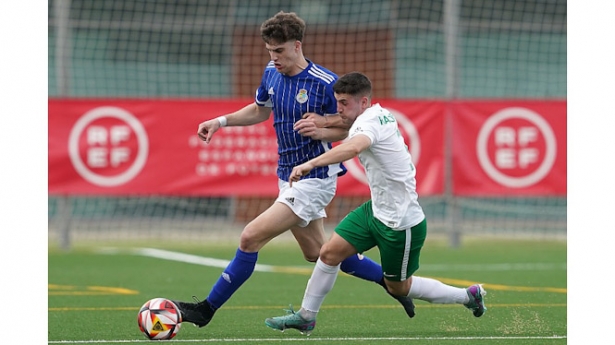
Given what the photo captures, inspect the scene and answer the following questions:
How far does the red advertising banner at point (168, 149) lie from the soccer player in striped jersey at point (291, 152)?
709 cm

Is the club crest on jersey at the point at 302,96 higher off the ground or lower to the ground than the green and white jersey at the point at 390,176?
higher

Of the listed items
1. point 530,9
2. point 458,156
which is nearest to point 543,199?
point 530,9

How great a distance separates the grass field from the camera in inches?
295

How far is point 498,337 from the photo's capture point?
7332 millimetres

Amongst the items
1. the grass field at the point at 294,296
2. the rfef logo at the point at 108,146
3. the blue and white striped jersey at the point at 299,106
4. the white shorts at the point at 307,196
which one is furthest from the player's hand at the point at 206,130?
the rfef logo at the point at 108,146

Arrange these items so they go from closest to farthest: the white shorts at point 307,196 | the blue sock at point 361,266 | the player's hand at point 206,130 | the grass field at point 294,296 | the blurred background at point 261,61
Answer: the grass field at point 294,296 < the white shorts at point 307,196 < the player's hand at point 206,130 < the blue sock at point 361,266 < the blurred background at point 261,61

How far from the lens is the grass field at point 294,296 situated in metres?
7.50

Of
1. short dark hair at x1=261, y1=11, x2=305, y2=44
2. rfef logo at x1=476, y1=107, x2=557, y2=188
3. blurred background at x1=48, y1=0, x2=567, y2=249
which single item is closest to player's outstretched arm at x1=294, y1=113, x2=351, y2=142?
short dark hair at x1=261, y1=11, x2=305, y2=44

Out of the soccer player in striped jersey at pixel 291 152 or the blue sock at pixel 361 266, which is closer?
the soccer player in striped jersey at pixel 291 152

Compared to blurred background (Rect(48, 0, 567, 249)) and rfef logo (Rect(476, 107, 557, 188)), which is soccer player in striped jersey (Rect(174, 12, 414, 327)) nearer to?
rfef logo (Rect(476, 107, 557, 188))

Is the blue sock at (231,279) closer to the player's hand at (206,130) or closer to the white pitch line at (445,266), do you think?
the player's hand at (206,130)

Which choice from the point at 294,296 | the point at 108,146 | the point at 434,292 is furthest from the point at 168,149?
the point at 434,292

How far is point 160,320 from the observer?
727cm

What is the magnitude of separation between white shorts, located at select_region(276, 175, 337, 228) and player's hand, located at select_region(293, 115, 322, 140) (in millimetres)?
401
